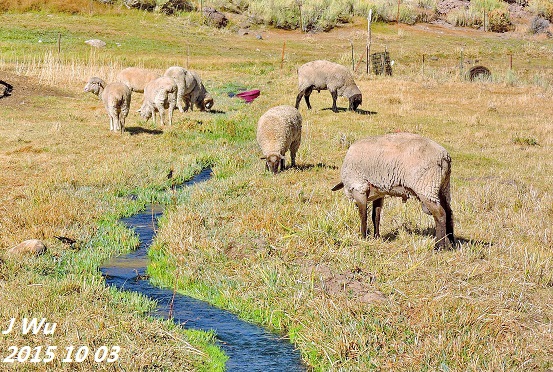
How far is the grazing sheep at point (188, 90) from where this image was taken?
23.0 metres

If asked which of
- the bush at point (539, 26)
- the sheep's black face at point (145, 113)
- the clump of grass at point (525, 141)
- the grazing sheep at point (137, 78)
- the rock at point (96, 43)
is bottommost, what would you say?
the clump of grass at point (525, 141)

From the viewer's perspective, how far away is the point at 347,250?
28.6 ft

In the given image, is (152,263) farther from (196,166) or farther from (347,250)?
(196,166)

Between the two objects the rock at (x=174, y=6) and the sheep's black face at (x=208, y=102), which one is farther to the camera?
the rock at (x=174, y=6)

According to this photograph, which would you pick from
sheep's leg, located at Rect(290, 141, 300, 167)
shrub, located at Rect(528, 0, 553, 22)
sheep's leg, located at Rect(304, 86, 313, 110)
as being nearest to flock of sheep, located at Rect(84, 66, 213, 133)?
sheep's leg, located at Rect(304, 86, 313, 110)

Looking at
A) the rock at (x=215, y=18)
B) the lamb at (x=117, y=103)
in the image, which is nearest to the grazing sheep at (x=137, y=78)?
the lamb at (x=117, y=103)

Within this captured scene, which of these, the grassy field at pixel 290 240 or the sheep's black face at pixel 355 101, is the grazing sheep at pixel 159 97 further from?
the sheep's black face at pixel 355 101

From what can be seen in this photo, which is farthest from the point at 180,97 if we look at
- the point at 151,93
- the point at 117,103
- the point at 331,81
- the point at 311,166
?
the point at 311,166

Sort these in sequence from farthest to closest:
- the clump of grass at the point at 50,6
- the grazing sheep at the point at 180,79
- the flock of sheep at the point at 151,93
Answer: the clump of grass at the point at 50,6
the grazing sheep at the point at 180,79
the flock of sheep at the point at 151,93

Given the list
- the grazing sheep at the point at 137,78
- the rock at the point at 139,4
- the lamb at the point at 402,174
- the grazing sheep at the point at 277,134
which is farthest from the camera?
the rock at the point at 139,4

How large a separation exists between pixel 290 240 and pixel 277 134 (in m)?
5.03

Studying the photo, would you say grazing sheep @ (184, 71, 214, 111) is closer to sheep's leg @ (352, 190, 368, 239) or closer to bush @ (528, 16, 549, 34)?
sheep's leg @ (352, 190, 368, 239)

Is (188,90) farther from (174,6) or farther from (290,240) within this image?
(174,6)

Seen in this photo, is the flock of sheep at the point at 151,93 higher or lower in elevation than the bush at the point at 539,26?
lower
